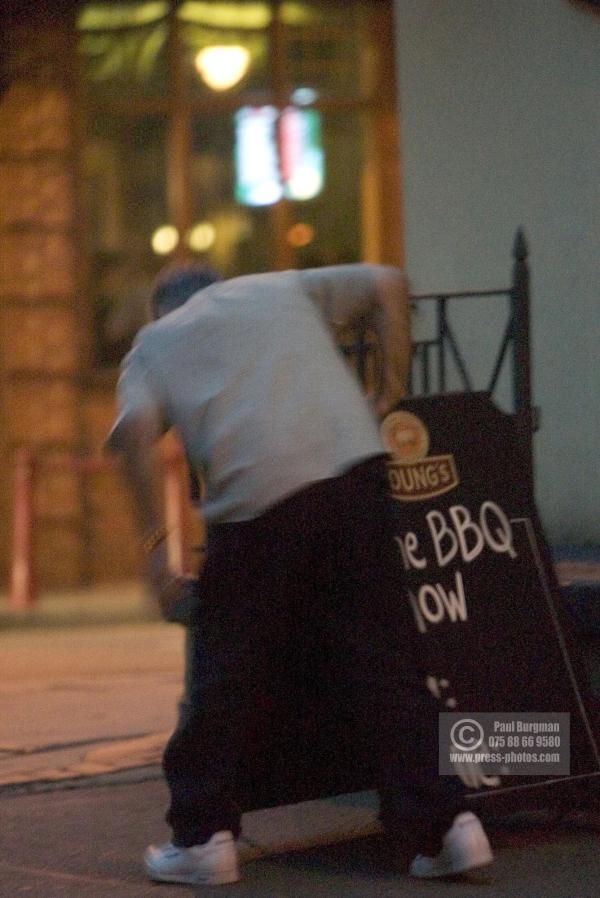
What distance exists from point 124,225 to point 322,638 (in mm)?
7456

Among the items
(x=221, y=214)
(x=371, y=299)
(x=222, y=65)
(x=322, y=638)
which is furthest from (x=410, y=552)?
(x=222, y=65)

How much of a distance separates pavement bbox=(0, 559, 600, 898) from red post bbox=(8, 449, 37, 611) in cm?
307

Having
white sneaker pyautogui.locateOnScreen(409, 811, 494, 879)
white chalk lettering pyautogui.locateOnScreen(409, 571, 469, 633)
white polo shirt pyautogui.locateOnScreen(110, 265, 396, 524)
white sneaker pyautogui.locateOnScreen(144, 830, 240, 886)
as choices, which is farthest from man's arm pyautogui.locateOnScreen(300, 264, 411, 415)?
white sneaker pyautogui.locateOnScreen(144, 830, 240, 886)

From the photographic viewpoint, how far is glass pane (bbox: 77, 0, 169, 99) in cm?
1083

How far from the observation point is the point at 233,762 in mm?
3934

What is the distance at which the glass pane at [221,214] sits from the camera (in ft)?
36.4

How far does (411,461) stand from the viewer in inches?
167

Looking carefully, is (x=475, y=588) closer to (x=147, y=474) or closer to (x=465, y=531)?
(x=465, y=531)

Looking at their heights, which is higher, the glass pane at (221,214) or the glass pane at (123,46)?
the glass pane at (123,46)

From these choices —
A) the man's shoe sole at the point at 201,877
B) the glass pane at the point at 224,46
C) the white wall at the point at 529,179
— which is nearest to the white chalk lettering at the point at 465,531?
the man's shoe sole at the point at 201,877

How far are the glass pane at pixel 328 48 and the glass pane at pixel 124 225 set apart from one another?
0.91m

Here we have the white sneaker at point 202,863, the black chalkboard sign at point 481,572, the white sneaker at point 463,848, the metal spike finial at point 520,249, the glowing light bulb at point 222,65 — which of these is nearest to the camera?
the white sneaker at point 463,848

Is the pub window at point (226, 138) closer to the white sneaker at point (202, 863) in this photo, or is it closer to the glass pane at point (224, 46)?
the glass pane at point (224, 46)

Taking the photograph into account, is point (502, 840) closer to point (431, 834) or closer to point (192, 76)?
point (431, 834)
